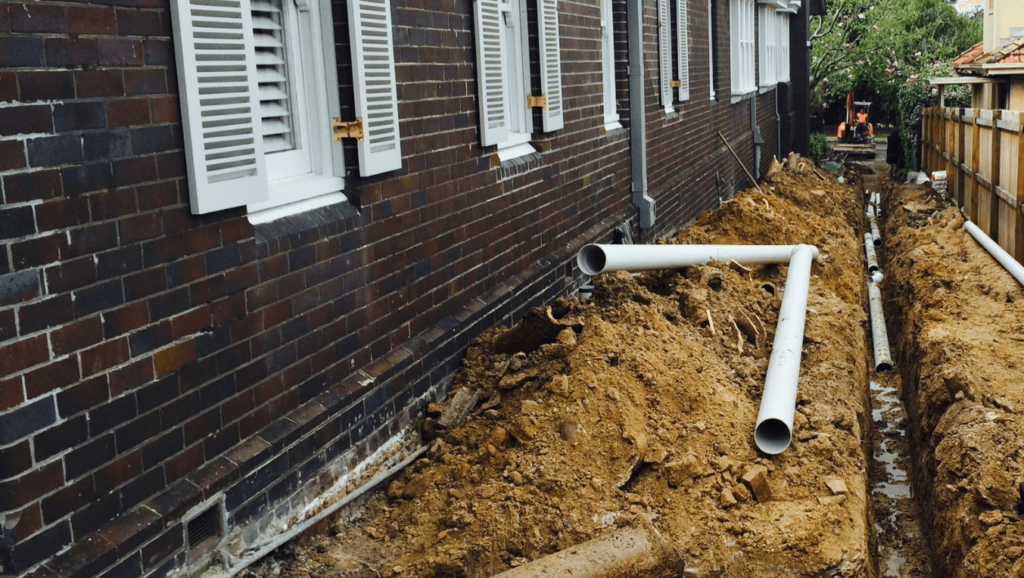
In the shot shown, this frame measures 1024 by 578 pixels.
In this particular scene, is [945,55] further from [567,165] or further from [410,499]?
[410,499]

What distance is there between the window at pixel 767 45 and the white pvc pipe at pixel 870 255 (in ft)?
24.3

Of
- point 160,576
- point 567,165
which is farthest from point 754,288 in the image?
point 160,576

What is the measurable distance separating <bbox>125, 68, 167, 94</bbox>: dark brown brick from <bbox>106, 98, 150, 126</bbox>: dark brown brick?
4 cm

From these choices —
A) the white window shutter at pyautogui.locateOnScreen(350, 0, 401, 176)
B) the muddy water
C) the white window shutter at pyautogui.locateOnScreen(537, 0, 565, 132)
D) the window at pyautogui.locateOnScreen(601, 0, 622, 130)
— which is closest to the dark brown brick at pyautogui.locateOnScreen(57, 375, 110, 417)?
the white window shutter at pyautogui.locateOnScreen(350, 0, 401, 176)

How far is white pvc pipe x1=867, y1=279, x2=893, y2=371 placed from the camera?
941 centimetres

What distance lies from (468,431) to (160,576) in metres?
2.29

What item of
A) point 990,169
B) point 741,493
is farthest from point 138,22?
point 990,169

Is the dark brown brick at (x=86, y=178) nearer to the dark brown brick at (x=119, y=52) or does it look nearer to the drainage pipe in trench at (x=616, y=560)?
the dark brown brick at (x=119, y=52)

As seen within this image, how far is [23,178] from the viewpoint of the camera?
10.3 feet

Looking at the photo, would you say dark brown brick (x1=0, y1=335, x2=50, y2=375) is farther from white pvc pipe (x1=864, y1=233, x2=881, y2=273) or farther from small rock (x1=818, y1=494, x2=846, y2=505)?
white pvc pipe (x1=864, y1=233, x2=881, y2=273)

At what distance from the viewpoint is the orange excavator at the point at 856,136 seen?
104ft

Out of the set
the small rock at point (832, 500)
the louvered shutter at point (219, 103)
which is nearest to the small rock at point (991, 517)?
the small rock at point (832, 500)

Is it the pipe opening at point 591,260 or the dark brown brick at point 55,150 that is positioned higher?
the dark brown brick at point 55,150

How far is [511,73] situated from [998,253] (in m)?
5.73
